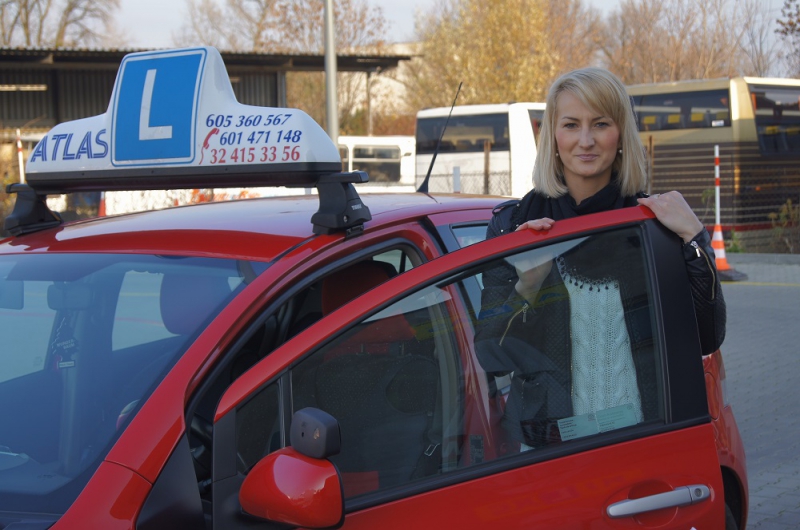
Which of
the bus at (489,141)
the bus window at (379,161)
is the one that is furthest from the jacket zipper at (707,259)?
the bus window at (379,161)

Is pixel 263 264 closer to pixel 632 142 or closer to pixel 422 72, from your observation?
pixel 632 142

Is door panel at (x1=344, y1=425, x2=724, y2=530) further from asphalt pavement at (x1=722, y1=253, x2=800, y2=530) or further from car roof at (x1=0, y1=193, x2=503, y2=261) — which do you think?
asphalt pavement at (x1=722, y1=253, x2=800, y2=530)

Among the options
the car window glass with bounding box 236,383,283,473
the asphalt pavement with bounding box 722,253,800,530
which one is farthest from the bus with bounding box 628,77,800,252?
the car window glass with bounding box 236,383,283,473

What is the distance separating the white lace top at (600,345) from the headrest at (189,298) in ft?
2.79

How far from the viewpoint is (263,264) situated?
7.95ft

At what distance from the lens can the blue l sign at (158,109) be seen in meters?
2.76

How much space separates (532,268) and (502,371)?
0.25m

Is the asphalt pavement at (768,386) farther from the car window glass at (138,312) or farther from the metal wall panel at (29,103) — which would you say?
the metal wall panel at (29,103)

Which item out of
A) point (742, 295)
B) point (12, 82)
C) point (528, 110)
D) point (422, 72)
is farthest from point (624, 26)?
point (742, 295)

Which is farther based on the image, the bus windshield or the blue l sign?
the bus windshield

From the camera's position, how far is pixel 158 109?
280 centimetres

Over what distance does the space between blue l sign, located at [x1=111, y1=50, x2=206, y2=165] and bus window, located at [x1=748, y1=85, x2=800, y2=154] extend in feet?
60.9

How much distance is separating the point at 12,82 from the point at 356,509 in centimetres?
2688

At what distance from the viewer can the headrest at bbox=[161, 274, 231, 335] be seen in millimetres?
2355
